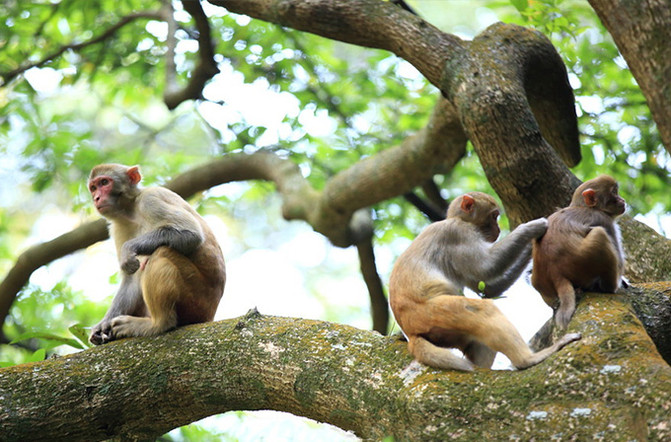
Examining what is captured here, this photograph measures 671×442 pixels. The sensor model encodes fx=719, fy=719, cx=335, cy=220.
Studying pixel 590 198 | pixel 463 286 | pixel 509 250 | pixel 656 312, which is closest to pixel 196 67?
pixel 463 286

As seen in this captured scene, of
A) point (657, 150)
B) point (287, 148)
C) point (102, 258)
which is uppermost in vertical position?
point (657, 150)

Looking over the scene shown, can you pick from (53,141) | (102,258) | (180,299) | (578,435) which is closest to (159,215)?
(180,299)

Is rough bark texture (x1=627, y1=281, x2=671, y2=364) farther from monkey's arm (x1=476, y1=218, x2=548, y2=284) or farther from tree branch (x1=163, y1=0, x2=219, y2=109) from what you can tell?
tree branch (x1=163, y1=0, x2=219, y2=109)

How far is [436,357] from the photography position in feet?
13.6

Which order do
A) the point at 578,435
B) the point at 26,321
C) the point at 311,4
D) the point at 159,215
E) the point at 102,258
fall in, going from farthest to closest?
the point at 102,258 → the point at 26,321 → the point at 311,4 → the point at 159,215 → the point at 578,435

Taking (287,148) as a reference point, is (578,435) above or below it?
above

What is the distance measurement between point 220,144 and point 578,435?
846 centimetres

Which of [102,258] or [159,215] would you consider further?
[102,258]

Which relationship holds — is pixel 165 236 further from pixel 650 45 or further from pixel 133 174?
pixel 650 45

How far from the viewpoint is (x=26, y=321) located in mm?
10055

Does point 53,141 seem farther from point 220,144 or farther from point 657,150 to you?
point 657,150

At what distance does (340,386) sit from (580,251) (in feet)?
5.91

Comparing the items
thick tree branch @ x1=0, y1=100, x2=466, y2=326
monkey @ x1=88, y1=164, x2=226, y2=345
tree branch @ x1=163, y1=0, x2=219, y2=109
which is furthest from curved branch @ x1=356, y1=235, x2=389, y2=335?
monkey @ x1=88, y1=164, x2=226, y2=345

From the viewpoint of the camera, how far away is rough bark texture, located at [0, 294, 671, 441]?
11.6 feet
